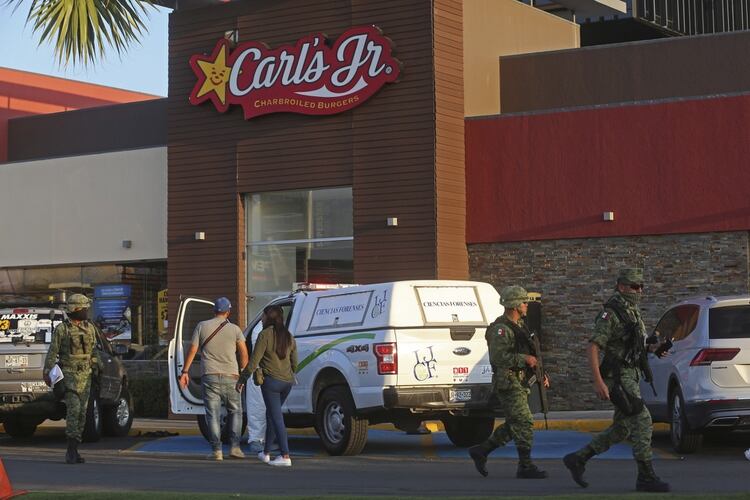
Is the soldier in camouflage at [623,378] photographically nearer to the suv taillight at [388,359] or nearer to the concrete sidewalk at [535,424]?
the suv taillight at [388,359]

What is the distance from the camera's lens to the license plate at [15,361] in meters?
18.2

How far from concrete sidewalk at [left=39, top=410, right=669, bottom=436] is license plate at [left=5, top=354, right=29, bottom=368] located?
2.81 metres

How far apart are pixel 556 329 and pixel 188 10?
382 inches

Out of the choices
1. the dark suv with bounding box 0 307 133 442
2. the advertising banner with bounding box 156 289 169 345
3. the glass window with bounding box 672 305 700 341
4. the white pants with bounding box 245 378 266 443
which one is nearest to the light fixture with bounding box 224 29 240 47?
the advertising banner with bounding box 156 289 169 345

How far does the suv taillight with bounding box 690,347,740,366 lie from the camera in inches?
565

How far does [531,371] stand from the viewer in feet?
40.6

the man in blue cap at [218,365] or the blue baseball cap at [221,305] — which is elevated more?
the blue baseball cap at [221,305]

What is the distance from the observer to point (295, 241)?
82.0ft

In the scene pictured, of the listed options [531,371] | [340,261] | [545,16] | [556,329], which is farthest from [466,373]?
[545,16]

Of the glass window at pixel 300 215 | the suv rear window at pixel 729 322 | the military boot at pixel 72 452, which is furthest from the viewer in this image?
the glass window at pixel 300 215

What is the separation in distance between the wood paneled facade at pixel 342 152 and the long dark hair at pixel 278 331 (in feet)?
26.2

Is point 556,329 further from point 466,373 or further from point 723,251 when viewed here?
point 466,373

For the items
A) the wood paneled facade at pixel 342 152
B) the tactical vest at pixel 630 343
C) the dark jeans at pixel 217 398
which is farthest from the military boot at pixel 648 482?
the wood paneled facade at pixel 342 152

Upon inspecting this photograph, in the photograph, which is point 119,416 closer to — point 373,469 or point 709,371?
point 373,469
